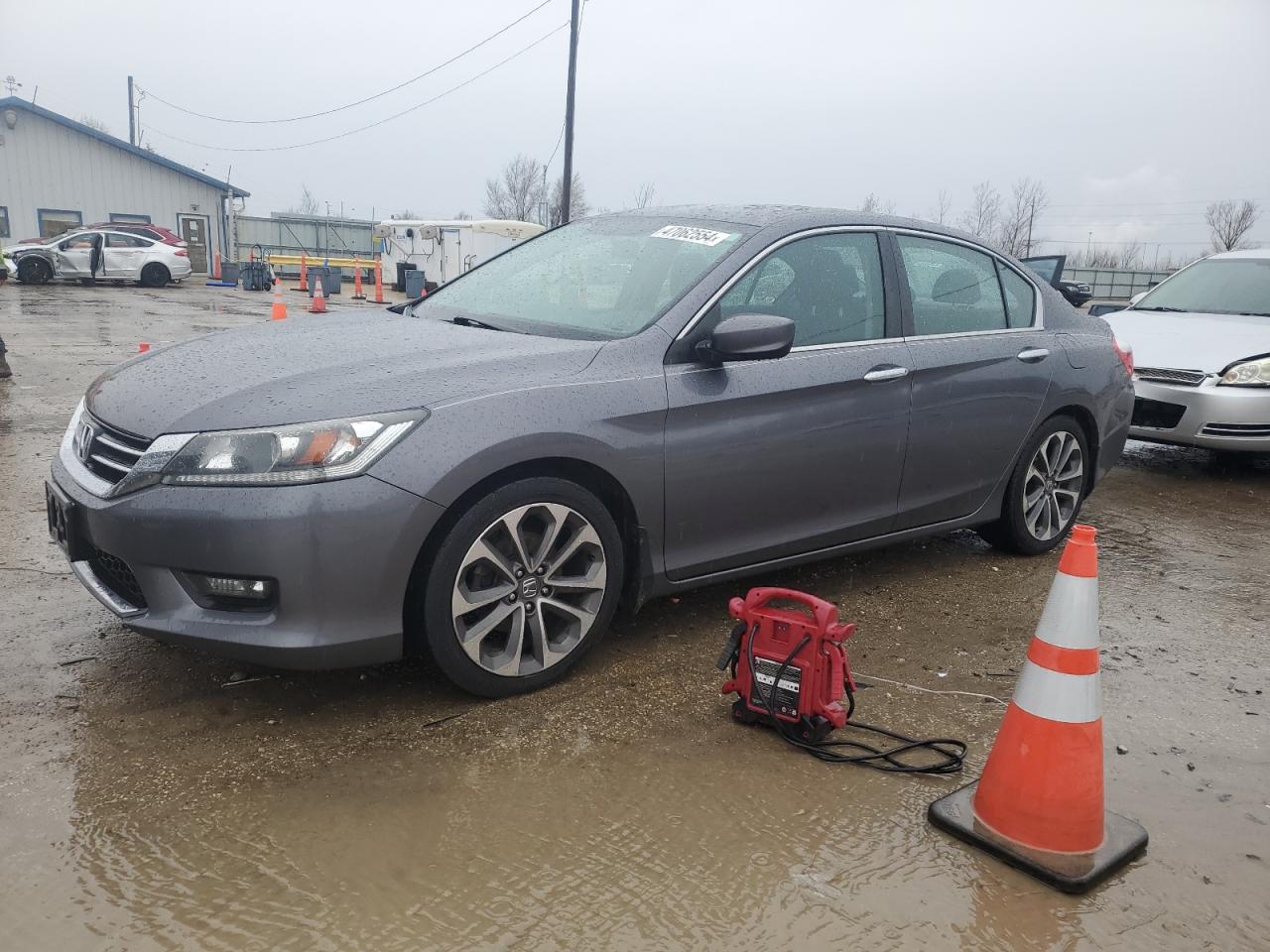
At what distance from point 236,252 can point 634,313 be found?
4175 cm

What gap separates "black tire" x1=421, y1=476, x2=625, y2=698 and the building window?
3526 centimetres

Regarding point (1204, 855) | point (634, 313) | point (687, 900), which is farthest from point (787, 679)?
point (634, 313)

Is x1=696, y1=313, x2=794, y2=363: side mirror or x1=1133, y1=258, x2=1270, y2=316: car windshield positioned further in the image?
x1=1133, y1=258, x2=1270, y2=316: car windshield

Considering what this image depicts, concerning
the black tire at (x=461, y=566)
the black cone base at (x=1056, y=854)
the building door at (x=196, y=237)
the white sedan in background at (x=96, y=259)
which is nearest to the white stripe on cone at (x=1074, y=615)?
the black cone base at (x=1056, y=854)

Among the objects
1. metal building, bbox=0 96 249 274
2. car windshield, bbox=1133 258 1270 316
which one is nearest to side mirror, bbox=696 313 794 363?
car windshield, bbox=1133 258 1270 316

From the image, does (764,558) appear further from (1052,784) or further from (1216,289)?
(1216,289)

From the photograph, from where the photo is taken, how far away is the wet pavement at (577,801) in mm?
2252

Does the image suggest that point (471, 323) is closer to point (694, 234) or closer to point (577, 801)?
point (694, 234)

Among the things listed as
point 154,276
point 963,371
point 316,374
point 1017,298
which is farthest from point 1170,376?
point 154,276

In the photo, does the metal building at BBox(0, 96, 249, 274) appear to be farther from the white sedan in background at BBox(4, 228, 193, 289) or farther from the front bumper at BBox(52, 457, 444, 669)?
the front bumper at BBox(52, 457, 444, 669)

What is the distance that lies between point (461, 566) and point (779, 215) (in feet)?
6.63

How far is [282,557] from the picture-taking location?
278 cm

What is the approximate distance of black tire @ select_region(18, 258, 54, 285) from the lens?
2438 cm

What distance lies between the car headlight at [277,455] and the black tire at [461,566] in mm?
353
